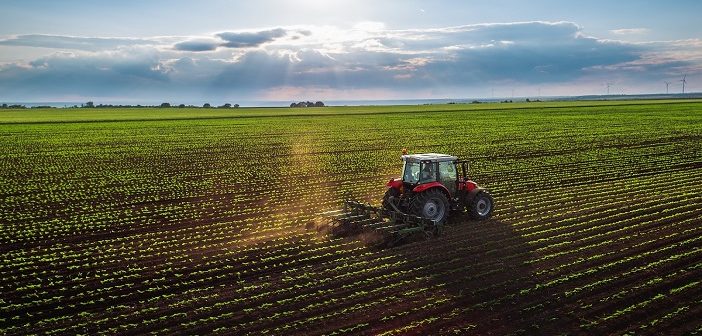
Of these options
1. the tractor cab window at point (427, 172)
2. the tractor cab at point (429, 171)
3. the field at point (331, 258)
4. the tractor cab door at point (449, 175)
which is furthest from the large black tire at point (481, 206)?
the tractor cab window at point (427, 172)

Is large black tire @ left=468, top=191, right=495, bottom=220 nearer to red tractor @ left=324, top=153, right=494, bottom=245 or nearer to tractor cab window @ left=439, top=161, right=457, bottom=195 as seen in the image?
red tractor @ left=324, top=153, right=494, bottom=245

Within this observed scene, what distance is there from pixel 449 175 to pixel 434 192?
928 mm

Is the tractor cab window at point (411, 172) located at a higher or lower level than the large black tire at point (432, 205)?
higher

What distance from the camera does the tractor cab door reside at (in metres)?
15.6

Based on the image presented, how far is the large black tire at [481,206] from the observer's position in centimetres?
1606

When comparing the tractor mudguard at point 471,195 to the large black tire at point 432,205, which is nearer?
the large black tire at point 432,205

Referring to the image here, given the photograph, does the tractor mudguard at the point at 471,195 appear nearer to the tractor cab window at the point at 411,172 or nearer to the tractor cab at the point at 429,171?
the tractor cab at the point at 429,171

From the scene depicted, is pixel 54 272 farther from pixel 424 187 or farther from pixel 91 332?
pixel 424 187

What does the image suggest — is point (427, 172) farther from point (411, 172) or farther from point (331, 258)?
point (331, 258)

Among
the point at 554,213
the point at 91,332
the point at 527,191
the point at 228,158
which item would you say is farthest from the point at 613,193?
the point at 228,158

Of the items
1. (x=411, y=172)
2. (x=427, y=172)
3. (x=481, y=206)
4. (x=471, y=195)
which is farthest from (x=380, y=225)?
(x=481, y=206)

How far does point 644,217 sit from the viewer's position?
1644 centimetres

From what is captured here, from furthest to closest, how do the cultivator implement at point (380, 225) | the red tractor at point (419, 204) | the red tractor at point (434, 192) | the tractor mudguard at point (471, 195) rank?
1. the tractor mudguard at point (471, 195)
2. the red tractor at point (434, 192)
3. the red tractor at point (419, 204)
4. the cultivator implement at point (380, 225)

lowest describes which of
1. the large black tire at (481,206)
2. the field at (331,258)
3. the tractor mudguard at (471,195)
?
the field at (331,258)
